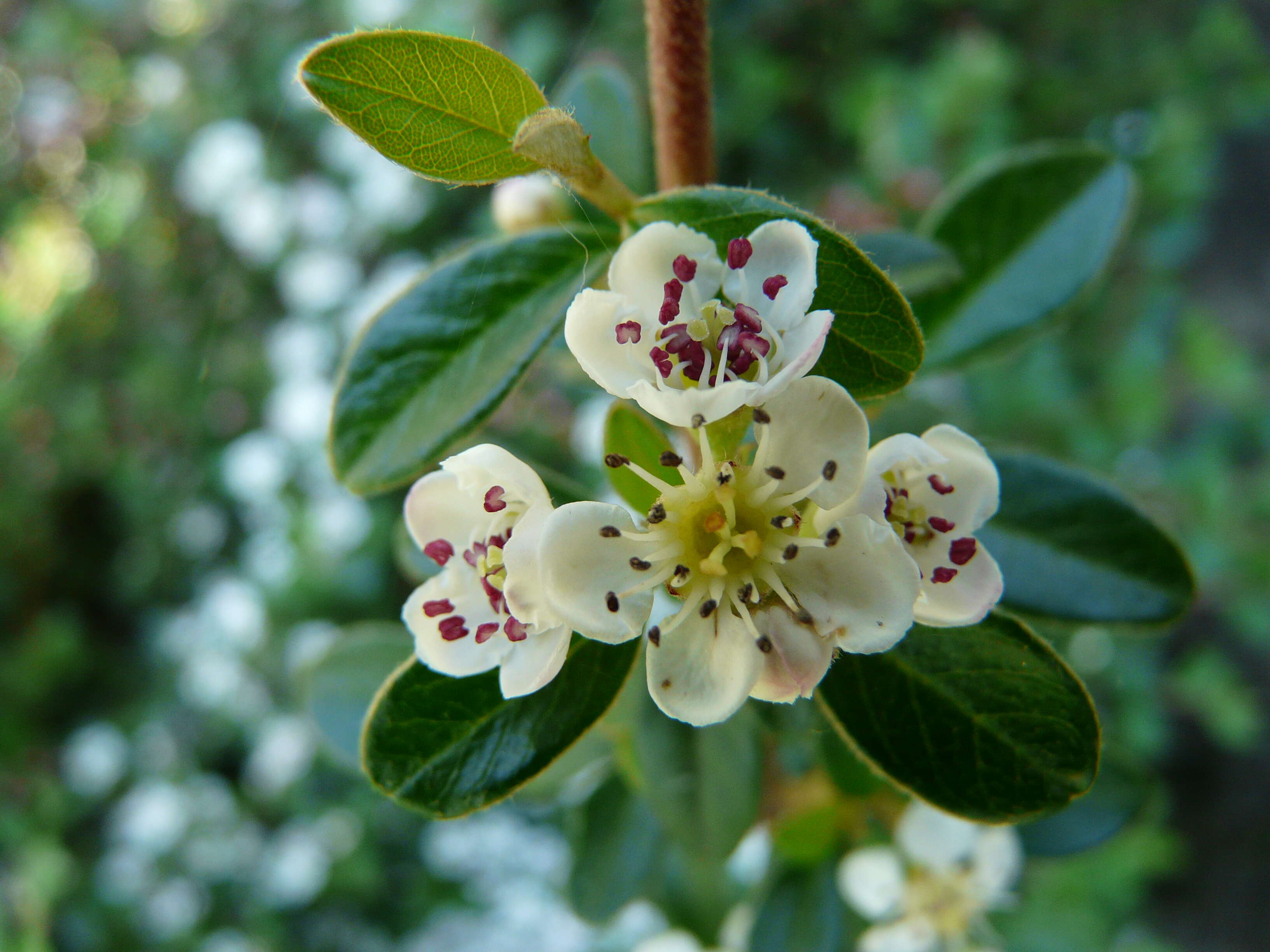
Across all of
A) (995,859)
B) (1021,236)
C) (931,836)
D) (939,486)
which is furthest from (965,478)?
(995,859)

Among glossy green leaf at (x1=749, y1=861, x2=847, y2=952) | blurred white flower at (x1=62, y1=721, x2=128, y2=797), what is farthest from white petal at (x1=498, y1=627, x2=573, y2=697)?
blurred white flower at (x1=62, y1=721, x2=128, y2=797)

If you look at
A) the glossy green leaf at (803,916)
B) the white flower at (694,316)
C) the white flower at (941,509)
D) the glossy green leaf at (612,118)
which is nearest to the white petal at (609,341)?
the white flower at (694,316)

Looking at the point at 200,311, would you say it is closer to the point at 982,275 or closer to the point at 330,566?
the point at 330,566

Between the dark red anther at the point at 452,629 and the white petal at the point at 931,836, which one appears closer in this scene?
the dark red anther at the point at 452,629

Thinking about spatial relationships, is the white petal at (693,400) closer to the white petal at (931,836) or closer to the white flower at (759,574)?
the white flower at (759,574)

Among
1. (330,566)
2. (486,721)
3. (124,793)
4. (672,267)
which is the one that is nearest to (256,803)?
(124,793)

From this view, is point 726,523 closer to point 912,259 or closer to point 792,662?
point 792,662

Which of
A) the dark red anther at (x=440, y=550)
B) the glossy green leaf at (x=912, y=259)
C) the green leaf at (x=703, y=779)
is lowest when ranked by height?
the green leaf at (x=703, y=779)

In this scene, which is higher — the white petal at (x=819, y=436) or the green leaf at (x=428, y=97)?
the green leaf at (x=428, y=97)
